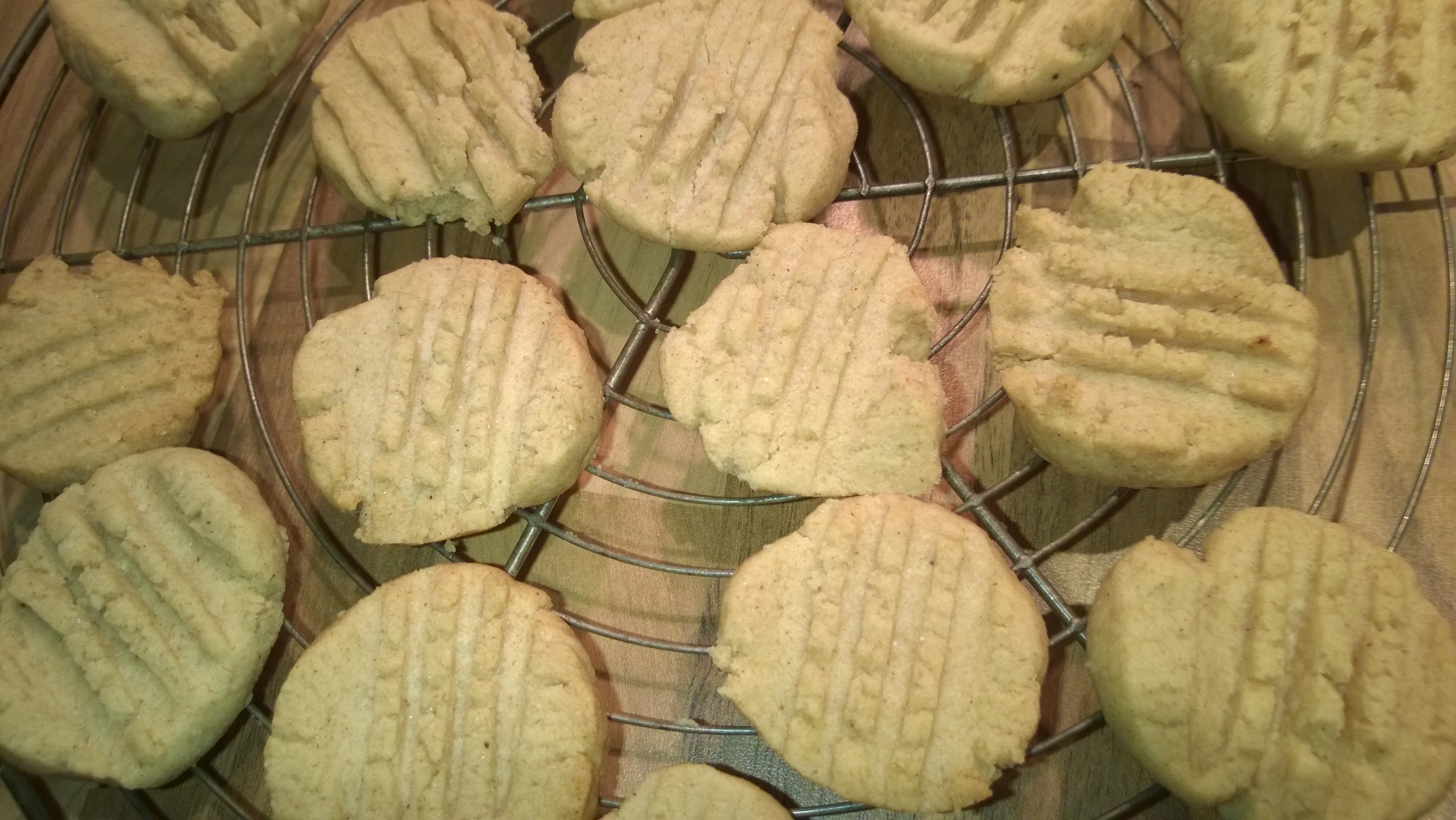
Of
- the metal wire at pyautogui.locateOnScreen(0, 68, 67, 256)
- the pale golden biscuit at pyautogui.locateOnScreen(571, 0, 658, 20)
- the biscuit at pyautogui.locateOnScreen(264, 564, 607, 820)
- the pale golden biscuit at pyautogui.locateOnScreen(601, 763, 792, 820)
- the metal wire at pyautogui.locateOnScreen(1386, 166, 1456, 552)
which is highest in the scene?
the pale golden biscuit at pyautogui.locateOnScreen(571, 0, 658, 20)

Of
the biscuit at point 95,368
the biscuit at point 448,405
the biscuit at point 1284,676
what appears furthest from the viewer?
the biscuit at point 95,368

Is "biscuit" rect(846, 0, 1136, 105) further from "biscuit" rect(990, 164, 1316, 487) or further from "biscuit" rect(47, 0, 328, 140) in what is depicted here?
"biscuit" rect(47, 0, 328, 140)

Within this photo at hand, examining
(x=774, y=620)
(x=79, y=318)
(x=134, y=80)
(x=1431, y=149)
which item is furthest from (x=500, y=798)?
(x=1431, y=149)

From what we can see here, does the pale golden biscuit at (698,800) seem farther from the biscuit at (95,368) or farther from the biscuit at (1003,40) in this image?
the biscuit at (1003,40)

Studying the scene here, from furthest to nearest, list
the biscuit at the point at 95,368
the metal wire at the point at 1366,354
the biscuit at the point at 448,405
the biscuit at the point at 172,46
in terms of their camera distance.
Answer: the biscuit at the point at 172,46 < the biscuit at the point at 95,368 < the biscuit at the point at 448,405 < the metal wire at the point at 1366,354

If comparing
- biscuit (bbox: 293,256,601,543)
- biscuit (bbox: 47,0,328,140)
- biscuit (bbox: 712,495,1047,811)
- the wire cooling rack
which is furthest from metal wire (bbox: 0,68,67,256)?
biscuit (bbox: 712,495,1047,811)

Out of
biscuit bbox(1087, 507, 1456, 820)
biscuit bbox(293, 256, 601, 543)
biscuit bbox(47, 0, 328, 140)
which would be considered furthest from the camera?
biscuit bbox(47, 0, 328, 140)

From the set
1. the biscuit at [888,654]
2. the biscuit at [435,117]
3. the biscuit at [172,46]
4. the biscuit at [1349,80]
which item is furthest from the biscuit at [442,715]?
the biscuit at [1349,80]
